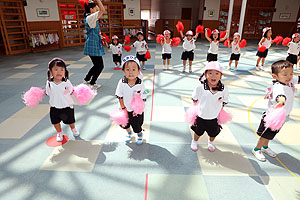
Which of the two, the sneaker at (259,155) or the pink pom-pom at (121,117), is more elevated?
the pink pom-pom at (121,117)

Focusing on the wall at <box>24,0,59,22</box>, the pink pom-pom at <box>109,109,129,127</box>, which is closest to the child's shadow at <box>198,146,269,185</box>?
the pink pom-pom at <box>109,109,129,127</box>

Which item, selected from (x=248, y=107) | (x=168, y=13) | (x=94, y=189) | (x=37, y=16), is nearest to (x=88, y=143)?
(x=94, y=189)

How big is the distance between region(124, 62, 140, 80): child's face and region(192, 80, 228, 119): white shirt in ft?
2.53

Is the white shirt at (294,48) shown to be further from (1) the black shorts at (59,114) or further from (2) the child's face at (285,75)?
(1) the black shorts at (59,114)

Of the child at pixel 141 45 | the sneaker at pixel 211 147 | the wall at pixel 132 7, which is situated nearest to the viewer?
the sneaker at pixel 211 147

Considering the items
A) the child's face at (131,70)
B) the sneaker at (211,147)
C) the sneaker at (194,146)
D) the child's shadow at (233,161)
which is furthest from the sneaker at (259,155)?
the child's face at (131,70)

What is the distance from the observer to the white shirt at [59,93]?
249 centimetres

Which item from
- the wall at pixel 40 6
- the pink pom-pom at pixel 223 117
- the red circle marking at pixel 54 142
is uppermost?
the wall at pixel 40 6

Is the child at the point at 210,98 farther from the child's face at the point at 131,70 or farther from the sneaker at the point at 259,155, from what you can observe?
the child's face at the point at 131,70

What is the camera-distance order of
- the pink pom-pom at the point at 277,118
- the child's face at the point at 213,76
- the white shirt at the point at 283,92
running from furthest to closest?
the child's face at the point at 213,76, the white shirt at the point at 283,92, the pink pom-pom at the point at 277,118

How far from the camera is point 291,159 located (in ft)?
8.23

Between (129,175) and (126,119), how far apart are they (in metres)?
0.70

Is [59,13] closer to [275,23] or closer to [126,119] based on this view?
[126,119]

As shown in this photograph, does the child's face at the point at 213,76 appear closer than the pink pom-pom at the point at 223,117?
Yes
